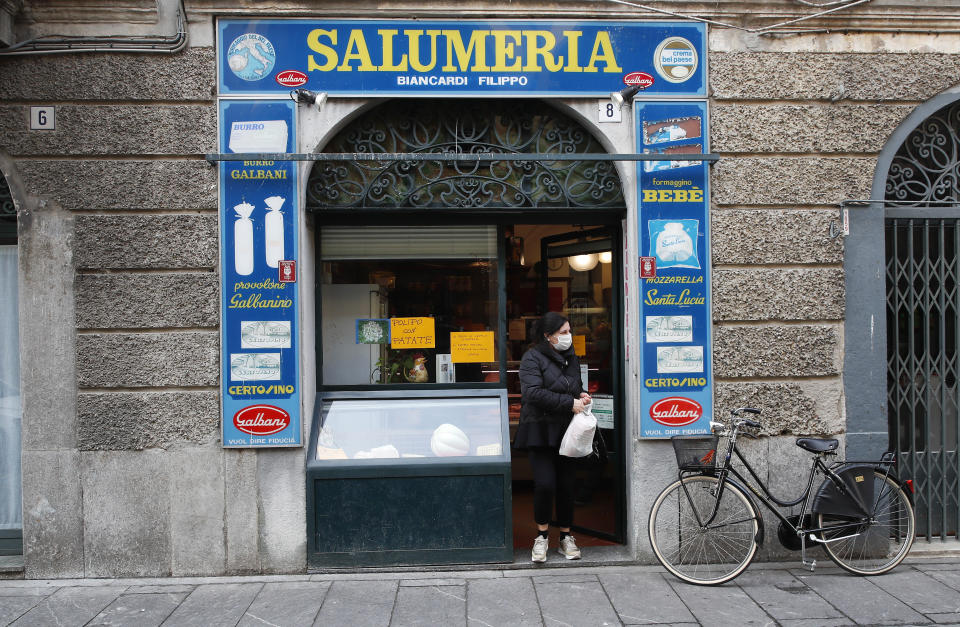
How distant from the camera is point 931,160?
570cm

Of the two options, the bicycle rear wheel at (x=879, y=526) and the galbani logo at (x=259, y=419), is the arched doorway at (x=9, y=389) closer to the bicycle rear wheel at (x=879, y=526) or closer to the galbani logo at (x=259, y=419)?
the galbani logo at (x=259, y=419)

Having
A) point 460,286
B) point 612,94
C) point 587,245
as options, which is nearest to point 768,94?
point 612,94

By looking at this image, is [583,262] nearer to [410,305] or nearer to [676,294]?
[676,294]

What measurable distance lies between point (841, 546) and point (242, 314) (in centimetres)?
486

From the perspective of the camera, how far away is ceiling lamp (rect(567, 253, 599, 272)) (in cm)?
608

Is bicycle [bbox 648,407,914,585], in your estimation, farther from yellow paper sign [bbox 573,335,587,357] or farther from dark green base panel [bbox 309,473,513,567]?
yellow paper sign [bbox 573,335,587,357]

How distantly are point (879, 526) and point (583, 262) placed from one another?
3132 millimetres

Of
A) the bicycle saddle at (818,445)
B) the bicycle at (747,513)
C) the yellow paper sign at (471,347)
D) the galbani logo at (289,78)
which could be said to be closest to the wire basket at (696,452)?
the bicycle at (747,513)

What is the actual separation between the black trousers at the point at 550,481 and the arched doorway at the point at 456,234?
0.64 metres

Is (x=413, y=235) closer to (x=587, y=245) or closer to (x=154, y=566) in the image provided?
(x=587, y=245)

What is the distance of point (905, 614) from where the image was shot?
429 cm

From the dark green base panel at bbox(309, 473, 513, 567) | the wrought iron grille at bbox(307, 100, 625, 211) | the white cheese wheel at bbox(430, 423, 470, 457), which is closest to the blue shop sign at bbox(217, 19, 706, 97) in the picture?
the wrought iron grille at bbox(307, 100, 625, 211)

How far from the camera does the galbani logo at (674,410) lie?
5.32 metres

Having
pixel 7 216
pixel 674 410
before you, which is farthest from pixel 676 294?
pixel 7 216
